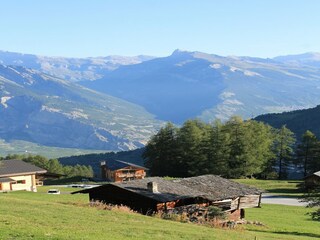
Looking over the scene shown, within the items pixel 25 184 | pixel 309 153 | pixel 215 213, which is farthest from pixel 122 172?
pixel 215 213

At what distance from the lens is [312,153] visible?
408 ft

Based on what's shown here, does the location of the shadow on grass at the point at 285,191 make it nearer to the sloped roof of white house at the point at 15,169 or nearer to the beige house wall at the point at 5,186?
the sloped roof of white house at the point at 15,169

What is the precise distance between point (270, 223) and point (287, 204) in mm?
24462

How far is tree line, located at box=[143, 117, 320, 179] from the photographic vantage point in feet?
377

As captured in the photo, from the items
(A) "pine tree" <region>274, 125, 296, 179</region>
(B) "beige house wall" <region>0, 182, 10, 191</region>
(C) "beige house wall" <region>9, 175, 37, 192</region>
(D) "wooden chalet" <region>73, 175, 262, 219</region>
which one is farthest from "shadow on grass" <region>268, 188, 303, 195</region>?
(B) "beige house wall" <region>0, 182, 10, 191</region>

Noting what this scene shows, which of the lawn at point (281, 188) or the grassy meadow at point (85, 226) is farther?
the lawn at point (281, 188)

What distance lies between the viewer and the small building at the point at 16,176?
270 ft

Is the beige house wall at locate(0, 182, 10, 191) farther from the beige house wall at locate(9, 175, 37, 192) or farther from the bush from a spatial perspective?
the bush

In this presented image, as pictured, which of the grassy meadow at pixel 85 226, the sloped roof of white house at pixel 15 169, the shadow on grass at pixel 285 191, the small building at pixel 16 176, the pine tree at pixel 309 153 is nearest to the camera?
the grassy meadow at pixel 85 226

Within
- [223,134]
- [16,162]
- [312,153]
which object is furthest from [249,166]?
[16,162]

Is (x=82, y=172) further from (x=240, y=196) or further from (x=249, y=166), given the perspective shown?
(x=240, y=196)

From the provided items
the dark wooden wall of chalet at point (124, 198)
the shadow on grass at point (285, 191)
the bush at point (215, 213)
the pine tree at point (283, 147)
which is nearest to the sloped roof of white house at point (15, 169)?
the dark wooden wall of chalet at point (124, 198)

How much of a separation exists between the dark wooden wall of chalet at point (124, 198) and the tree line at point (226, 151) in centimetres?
6704

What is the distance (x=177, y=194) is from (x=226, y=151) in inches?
2908
